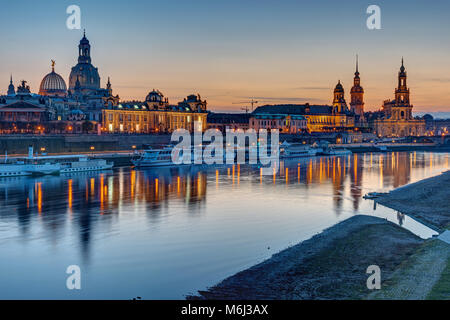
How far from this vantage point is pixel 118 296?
18188 mm

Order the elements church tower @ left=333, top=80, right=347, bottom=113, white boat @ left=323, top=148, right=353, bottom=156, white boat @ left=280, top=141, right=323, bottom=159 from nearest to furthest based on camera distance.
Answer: white boat @ left=280, top=141, right=323, bottom=159 < white boat @ left=323, top=148, right=353, bottom=156 < church tower @ left=333, top=80, right=347, bottom=113

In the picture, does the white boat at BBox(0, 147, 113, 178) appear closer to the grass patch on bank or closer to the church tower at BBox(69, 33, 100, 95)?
the grass patch on bank

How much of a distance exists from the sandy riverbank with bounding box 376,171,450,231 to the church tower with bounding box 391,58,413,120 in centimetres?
15130

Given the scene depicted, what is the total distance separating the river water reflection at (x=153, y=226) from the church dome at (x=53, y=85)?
93501 millimetres

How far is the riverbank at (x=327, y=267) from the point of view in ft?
57.7

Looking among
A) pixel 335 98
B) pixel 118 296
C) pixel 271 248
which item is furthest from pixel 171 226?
pixel 335 98

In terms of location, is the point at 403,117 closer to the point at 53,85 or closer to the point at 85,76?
the point at 85,76

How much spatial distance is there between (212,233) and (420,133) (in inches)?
7058

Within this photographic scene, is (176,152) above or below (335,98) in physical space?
below

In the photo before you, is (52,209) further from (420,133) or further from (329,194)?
(420,133)

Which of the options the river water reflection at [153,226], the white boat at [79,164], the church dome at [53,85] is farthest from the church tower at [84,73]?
the river water reflection at [153,226]

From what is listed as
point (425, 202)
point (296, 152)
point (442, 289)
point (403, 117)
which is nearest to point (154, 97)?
point (296, 152)

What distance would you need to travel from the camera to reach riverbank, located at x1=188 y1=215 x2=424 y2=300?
17.6m

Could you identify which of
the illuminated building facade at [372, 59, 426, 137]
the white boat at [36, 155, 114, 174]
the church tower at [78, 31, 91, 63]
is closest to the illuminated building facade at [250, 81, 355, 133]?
the illuminated building facade at [372, 59, 426, 137]
